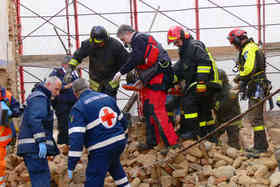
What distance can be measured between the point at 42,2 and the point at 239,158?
10198 millimetres

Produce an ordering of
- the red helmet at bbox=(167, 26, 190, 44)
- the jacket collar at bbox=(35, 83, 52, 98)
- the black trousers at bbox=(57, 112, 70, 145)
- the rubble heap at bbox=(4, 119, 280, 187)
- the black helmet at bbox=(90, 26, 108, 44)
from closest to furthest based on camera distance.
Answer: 1. the jacket collar at bbox=(35, 83, 52, 98)
2. the rubble heap at bbox=(4, 119, 280, 187)
3. the red helmet at bbox=(167, 26, 190, 44)
4. the black helmet at bbox=(90, 26, 108, 44)
5. the black trousers at bbox=(57, 112, 70, 145)

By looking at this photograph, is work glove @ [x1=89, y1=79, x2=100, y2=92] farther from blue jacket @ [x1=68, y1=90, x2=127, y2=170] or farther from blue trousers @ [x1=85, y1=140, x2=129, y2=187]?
blue trousers @ [x1=85, y1=140, x2=129, y2=187]

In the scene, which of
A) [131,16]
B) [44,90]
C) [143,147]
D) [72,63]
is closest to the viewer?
[44,90]

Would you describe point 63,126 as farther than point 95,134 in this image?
Yes

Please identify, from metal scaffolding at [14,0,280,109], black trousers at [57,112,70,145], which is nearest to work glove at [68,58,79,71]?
black trousers at [57,112,70,145]

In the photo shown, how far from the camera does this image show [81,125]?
4055 millimetres

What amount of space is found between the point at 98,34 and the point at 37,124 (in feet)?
7.16

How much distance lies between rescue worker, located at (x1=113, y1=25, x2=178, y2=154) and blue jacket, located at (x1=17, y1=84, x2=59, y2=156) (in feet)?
4.53

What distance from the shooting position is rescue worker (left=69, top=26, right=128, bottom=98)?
246 inches

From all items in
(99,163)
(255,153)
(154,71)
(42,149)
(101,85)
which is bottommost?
(255,153)

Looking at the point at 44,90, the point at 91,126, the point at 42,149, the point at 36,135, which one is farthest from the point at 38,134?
the point at 91,126

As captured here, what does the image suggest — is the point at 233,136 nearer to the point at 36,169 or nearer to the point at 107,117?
the point at 107,117

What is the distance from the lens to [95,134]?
4137mm

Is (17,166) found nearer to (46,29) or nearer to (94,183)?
(94,183)
